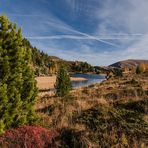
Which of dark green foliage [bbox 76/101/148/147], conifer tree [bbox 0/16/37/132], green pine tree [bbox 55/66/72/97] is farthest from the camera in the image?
green pine tree [bbox 55/66/72/97]

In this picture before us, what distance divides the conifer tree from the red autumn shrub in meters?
0.61

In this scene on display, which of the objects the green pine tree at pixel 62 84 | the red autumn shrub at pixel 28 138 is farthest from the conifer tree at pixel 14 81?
the green pine tree at pixel 62 84

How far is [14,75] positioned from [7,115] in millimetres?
1534

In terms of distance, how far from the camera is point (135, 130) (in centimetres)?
788

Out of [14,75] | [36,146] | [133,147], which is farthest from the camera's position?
[14,75]

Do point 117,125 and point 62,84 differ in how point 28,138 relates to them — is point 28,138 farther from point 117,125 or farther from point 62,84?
point 62,84

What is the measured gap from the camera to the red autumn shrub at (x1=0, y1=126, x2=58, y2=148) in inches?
290

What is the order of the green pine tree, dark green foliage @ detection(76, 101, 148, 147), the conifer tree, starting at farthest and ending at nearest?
the green pine tree
the conifer tree
dark green foliage @ detection(76, 101, 148, 147)

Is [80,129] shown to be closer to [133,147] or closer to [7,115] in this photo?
[133,147]

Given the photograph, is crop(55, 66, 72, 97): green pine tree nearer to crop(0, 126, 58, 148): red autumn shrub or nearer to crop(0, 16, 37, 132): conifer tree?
crop(0, 16, 37, 132): conifer tree

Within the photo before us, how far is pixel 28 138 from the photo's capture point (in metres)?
7.61

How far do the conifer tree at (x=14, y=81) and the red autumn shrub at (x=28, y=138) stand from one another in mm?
608

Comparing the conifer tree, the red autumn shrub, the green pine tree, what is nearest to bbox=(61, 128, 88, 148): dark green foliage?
the red autumn shrub

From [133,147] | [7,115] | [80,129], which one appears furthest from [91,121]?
[7,115]
